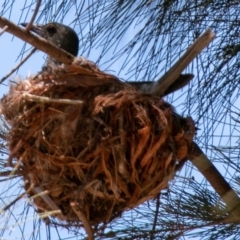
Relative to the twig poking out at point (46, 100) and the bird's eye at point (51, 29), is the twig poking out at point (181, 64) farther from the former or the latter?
the bird's eye at point (51, 29)

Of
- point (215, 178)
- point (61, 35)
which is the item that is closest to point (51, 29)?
point (61, 35)

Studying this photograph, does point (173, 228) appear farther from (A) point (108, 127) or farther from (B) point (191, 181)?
(A) point (108, 127)

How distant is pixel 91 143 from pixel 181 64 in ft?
0.99

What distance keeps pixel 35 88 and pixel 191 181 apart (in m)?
0.51

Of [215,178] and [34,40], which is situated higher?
[34,40]

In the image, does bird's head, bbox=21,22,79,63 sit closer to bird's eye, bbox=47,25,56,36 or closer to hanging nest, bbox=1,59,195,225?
bird's eye, bbox=47,25,56,36

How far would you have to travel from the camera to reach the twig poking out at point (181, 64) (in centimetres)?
188

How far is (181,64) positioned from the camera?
1991 mm

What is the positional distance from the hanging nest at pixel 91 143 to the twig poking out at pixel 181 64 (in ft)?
0.13

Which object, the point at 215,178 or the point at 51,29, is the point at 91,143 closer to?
the point at 215,178

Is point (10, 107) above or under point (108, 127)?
above

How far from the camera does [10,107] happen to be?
203cm

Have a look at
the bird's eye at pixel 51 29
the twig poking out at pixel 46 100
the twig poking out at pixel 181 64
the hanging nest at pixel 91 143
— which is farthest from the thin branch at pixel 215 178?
the bird's eye at pixel 51 29

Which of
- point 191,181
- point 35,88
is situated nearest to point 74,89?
point 35,88
